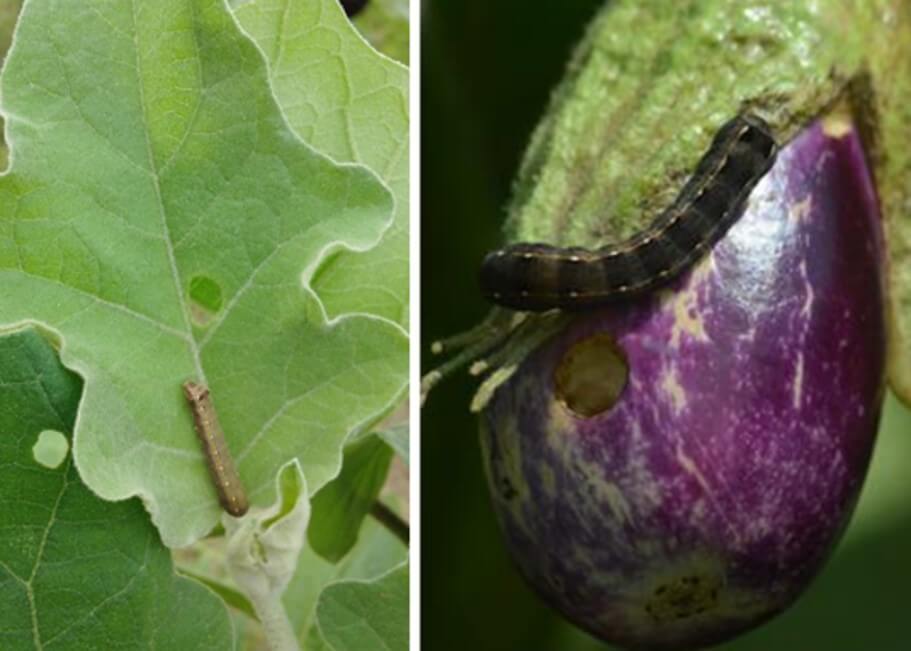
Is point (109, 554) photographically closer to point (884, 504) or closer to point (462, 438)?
point (462, 438)

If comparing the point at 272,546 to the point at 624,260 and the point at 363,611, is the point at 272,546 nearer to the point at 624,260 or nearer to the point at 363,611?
the point at 363,611

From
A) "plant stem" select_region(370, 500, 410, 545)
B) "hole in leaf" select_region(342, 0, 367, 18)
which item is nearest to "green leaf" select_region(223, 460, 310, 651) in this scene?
"plant stem" select_region(370, 500, 410, 545)

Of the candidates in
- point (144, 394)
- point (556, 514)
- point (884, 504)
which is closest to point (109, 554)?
point (144, 394)

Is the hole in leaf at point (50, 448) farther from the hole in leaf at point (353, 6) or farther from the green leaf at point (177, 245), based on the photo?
the hole in leaf at point (353, 6)

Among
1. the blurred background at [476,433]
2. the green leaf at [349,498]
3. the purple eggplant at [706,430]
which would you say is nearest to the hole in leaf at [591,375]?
the purple eggplant at [706,430]

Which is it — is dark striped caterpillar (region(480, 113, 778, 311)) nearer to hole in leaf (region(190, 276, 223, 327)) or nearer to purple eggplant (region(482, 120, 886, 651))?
purple eggplant (region(482, 120, 886, 651))

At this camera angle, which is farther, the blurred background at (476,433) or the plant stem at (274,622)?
the blurred background at (476,433)
